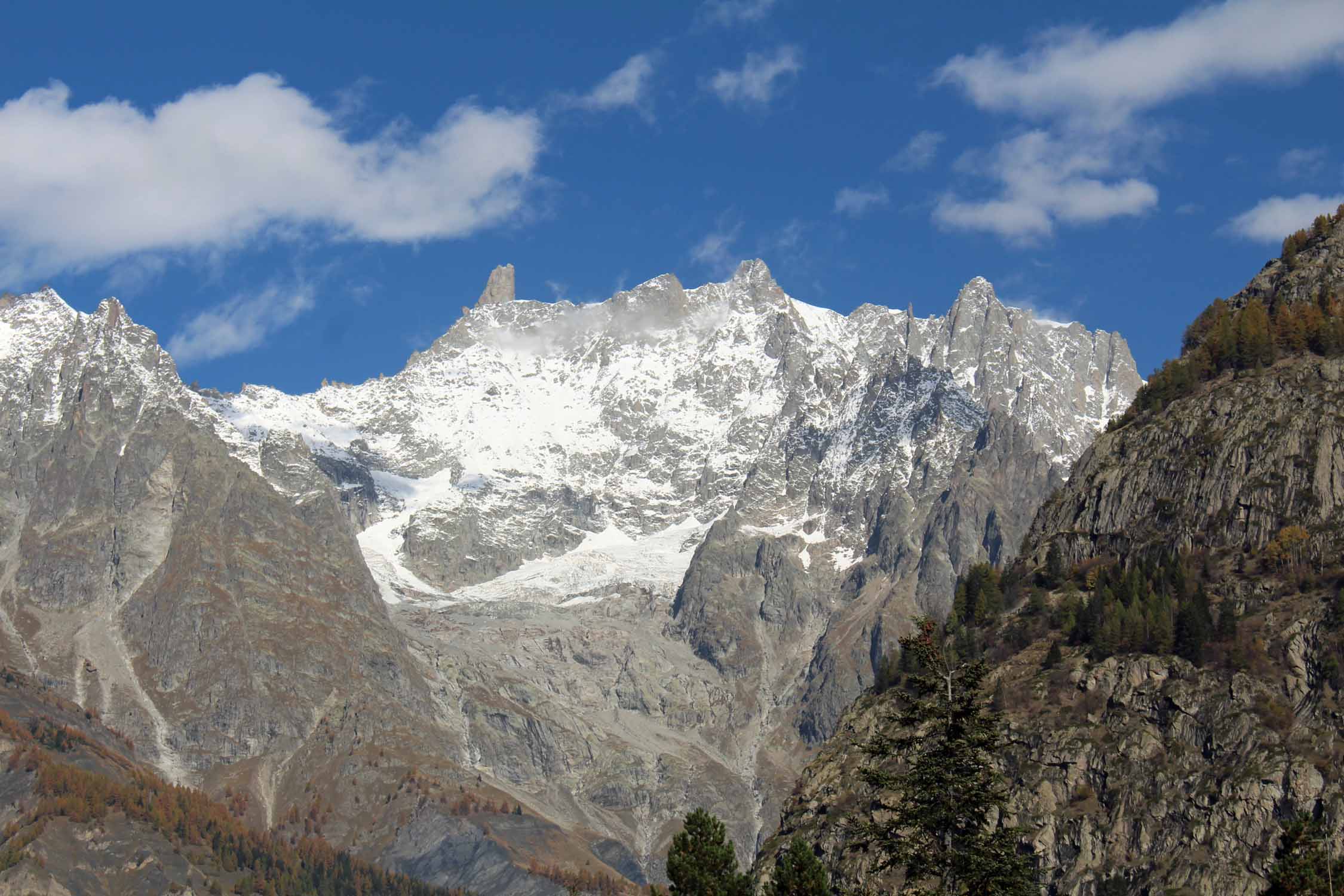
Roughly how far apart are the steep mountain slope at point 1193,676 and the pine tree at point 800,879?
46559 mm

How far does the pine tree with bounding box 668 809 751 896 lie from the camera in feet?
307

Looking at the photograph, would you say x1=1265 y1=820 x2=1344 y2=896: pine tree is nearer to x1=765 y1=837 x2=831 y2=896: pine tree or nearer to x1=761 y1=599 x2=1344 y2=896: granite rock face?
x1=765 y1=837 x2=831 y2=896: pine tree

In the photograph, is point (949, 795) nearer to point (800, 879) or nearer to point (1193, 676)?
point (800, 879)

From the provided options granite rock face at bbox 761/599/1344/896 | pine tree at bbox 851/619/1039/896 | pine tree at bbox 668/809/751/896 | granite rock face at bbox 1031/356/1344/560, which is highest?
granite rock face at bbox 1031/356/1344/560

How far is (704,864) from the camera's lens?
3757 inches

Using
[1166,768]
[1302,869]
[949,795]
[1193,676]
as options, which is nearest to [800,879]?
[949,795]

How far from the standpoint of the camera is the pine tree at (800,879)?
3501 inches

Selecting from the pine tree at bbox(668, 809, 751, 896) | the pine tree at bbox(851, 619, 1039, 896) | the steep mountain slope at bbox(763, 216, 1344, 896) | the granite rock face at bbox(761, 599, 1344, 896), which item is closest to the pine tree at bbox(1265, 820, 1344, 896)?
the pine tree at bbox(851, 619, 1039, 896)

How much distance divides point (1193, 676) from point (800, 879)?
82448 mm

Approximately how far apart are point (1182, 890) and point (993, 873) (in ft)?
239

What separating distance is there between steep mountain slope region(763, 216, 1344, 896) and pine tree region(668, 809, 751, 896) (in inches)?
1642

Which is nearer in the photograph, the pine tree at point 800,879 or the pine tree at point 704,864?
the pine tree at point 800,879

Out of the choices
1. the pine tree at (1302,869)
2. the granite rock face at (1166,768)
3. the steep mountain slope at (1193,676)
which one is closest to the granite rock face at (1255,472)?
Answer: the steep mountain slope at (1193,676)

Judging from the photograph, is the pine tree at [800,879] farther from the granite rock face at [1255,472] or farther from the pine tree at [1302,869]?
the granite rock face at [1255,472]
